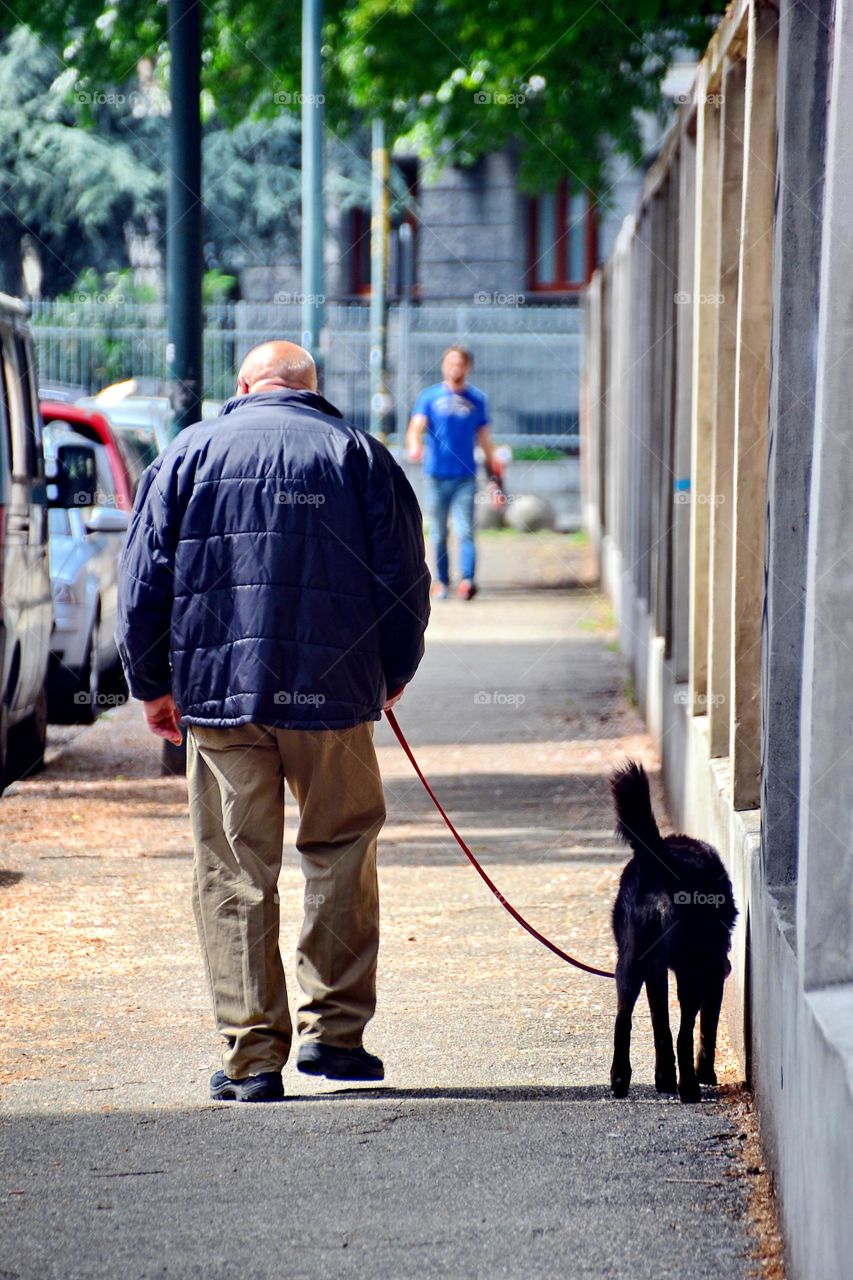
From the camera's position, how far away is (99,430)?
12930mm

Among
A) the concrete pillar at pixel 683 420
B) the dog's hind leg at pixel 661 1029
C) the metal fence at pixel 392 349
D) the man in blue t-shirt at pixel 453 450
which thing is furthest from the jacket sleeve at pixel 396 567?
the metal fence at pixel 392 349

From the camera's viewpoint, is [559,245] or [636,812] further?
[559,245]

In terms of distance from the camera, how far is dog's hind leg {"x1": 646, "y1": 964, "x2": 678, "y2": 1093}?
4852 mm

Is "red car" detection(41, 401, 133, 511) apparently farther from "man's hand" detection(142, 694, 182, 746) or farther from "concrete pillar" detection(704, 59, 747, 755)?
"man's hand" detection(142, 694, 182, 746)

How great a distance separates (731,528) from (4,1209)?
3.51m

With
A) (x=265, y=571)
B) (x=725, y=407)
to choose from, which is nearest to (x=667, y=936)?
(x=265, y=571)

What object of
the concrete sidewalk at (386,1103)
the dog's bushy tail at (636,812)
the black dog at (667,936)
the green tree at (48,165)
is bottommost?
the concrete sidewalk at (386,1103)

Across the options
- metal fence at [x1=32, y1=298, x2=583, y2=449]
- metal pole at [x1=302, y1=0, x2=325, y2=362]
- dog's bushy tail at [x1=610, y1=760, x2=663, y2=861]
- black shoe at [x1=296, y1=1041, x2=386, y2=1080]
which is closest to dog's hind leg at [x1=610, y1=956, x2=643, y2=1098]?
dog's bushy tail at [x1=610, y1=760, x2=663, y2=861]

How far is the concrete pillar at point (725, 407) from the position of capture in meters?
6.55

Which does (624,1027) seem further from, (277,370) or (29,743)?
(29,743)

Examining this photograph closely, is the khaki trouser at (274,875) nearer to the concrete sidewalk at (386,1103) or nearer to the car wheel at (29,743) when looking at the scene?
the concrete sidewalk at (386,1103)

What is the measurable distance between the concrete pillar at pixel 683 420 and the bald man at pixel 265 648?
3616 mm

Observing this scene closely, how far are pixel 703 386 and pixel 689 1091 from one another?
340 centimetres

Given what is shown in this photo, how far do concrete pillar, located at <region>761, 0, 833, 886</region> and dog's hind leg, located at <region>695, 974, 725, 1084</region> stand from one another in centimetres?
44
